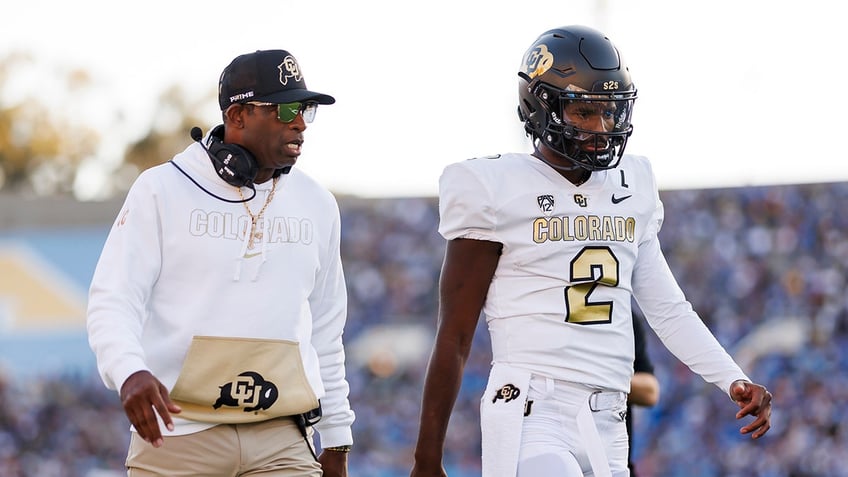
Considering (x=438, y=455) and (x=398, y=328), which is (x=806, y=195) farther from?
(x=438, y=455)

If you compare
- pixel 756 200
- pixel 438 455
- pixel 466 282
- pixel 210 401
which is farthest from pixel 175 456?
pixel 756 200

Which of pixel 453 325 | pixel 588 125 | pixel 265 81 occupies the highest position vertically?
pixel 265 81

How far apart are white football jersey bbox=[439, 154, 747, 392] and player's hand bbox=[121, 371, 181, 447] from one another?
3.83ft

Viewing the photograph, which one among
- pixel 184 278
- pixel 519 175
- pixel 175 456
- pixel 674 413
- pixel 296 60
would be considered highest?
pixel 296 60

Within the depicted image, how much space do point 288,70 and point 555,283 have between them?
1181mm

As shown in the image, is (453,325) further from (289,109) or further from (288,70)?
(288,70)

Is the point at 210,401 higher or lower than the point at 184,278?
lower

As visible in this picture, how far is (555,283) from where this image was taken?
396cm

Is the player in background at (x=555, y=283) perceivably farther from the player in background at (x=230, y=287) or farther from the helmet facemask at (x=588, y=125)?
the player in background at (x=230, y=287)

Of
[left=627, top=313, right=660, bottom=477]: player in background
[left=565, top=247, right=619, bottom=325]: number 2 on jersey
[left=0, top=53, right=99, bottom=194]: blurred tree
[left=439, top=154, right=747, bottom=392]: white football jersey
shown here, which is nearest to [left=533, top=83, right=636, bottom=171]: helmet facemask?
[left=439, top=154, right=747, bottom=392]: white football jersey

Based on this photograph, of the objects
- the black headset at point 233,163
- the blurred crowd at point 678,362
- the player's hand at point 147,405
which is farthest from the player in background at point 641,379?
the blurred crowd at point 678,362

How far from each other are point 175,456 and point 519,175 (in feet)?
4.81

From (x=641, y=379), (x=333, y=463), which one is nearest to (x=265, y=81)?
(x=333, y=463)

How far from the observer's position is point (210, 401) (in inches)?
150
